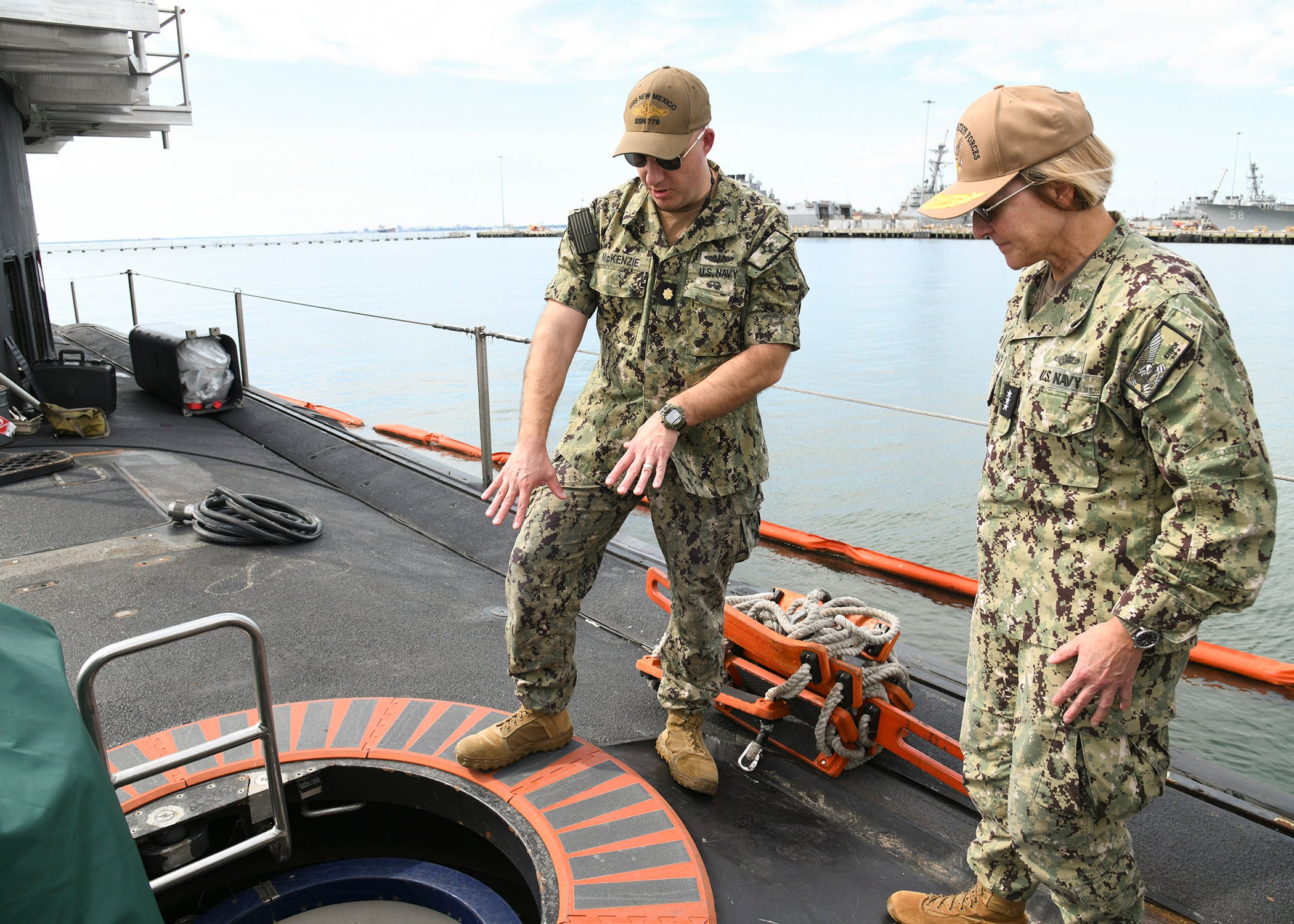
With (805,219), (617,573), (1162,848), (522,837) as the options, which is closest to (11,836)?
(522,837)

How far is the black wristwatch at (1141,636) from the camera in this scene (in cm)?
162

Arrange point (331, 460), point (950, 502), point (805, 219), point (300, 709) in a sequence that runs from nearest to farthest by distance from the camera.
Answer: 1. point (300, 709)
2. point (331, 460)
3. point (950, 502)
4. point (805, 219)

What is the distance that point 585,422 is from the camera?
2.67 m

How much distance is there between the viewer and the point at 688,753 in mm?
2846

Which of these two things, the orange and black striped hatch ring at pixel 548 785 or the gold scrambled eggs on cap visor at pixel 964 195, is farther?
the orange and black striped hatch ring at pixel 548 785

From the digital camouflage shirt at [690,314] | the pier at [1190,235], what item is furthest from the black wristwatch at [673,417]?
the pier at [1190,235]

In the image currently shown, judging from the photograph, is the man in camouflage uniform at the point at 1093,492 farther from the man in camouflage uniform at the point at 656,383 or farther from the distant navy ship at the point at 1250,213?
the distant navy ship at the point at 1250,213

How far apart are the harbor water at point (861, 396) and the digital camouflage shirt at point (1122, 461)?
2642 mm

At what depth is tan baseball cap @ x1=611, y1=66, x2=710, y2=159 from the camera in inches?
94.4

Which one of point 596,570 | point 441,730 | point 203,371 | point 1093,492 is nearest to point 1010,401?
point 1093,492

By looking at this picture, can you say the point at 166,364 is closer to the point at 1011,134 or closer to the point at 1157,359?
the point at 1011,134

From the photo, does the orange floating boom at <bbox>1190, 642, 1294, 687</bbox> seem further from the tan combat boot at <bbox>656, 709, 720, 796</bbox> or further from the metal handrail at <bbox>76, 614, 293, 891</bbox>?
the metal handrail at <bbox>76, 614, 293, 891</bbox>

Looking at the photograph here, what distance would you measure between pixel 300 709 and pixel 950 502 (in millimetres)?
9611

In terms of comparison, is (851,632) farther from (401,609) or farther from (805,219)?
(805,219)
